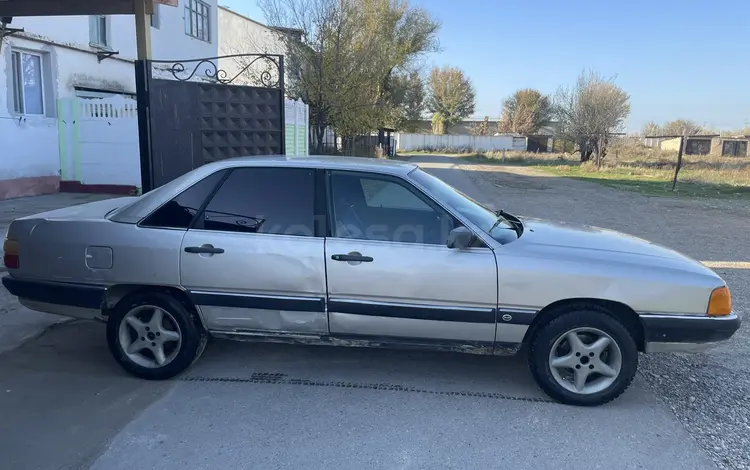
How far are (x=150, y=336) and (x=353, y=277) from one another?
1593mm

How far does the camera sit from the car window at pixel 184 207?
4133mm

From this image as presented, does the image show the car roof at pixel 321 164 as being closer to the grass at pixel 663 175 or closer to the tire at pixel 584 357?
the tire at pixel 584 357

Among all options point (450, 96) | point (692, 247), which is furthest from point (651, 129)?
point (692, 247)

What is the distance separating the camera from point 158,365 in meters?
4.14

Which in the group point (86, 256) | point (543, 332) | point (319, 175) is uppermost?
point (319, 175)

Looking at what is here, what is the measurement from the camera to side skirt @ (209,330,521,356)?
3.96 meters

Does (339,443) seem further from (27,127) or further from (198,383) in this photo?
(27,127)

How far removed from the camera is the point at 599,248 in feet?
13.1

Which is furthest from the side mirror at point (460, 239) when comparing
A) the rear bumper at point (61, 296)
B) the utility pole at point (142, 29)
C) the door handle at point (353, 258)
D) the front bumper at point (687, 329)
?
the utility pole at point (142, 29)

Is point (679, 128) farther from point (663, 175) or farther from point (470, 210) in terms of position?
point (470, 210)

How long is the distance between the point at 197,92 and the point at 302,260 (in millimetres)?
4859

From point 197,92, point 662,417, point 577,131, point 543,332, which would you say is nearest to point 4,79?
point 197,92

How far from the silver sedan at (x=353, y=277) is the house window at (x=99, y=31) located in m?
11.8

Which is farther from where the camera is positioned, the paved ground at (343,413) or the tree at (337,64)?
the tree at (337,64)
